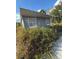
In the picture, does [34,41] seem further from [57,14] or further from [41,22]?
[57,14]

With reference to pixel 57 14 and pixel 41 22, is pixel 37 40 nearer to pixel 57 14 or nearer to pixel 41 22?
pixel 41 22

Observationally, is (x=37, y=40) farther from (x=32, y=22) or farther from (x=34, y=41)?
(x=32, y=22)

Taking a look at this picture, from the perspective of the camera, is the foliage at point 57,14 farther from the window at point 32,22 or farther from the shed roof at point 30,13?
the window at point 32,22

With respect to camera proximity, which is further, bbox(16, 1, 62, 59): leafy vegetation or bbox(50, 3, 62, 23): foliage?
bbox(50, 3, 62, 23): foliage

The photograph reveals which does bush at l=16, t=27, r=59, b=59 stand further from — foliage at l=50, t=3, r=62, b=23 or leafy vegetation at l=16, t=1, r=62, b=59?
foliage at l=50, t=3, r=62, b=23

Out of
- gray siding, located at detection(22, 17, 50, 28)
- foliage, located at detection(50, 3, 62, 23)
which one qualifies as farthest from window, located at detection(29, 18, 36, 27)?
foliage, located at detection(50, 3, 62, 23)

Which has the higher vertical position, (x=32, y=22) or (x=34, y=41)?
(x=32, y=22)

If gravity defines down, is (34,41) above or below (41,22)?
below

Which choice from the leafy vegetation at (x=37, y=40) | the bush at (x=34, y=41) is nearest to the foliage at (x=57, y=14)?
the leafy vegetation at (x=37, y=40)

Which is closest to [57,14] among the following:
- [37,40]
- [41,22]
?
[41,22]

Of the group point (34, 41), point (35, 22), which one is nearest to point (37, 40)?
point (34, 41)

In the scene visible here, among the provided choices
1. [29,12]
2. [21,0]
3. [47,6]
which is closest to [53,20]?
[47,6]
